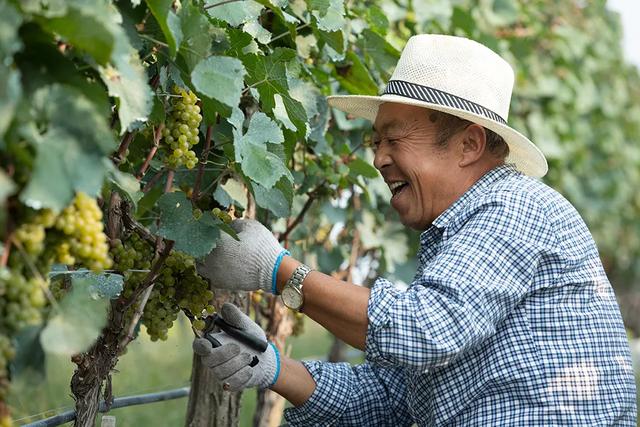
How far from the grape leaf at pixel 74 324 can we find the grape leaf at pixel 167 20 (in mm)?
447

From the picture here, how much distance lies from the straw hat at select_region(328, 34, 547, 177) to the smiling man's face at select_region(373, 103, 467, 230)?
0.07 metres

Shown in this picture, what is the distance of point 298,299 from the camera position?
7.71 feet

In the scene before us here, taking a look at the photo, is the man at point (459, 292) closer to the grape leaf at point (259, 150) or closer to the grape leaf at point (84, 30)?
the grape leaf at point (259, 150)

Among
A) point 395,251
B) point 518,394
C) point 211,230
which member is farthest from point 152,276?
point 395,251

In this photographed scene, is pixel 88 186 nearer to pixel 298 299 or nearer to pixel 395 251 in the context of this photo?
pixel 298 299

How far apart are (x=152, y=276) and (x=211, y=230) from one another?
0.17m

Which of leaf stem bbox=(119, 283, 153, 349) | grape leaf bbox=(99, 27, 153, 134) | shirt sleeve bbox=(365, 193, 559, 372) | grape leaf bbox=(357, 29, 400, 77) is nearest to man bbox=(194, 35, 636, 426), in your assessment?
shirt sleeve bbox=(365, 193, 559, 372)

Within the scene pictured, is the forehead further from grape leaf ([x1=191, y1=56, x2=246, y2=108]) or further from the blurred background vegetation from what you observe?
grape leaf ([x1=191, y1=56, x2=246, y2=108])

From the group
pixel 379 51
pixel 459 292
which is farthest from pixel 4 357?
pixel 379 51

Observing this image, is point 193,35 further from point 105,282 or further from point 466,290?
point 466,290

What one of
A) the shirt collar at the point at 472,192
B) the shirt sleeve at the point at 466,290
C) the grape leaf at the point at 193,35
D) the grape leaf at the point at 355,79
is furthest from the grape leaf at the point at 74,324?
the grape leaf at the point at 355,79

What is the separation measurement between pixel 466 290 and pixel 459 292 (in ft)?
0.07

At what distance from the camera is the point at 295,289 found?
234cm

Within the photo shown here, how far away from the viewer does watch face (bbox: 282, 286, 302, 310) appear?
2346 millimetres
